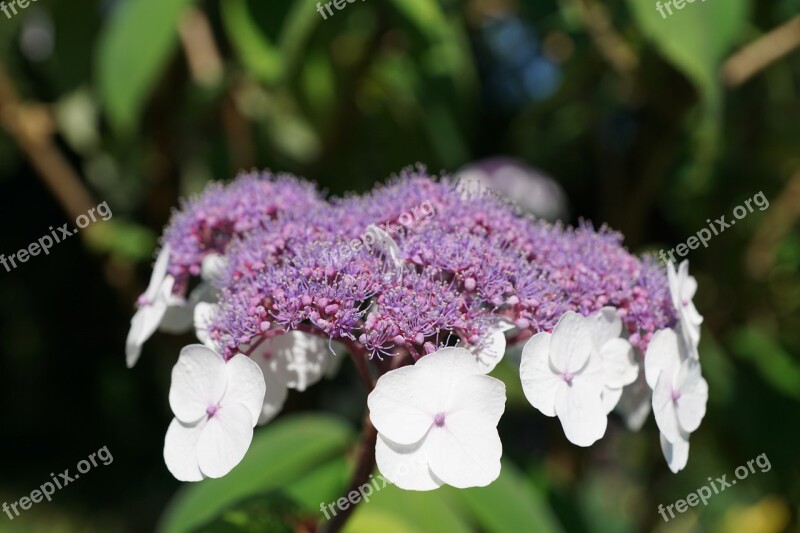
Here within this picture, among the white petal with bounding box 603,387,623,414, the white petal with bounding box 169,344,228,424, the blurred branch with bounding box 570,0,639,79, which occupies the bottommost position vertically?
the white petal with bounding box 603,387,623,414

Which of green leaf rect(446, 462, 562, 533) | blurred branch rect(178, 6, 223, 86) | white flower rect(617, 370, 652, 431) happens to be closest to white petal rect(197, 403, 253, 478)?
white flower rect(617, 370, 652, 431)

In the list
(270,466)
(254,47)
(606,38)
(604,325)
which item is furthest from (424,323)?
(606,38)

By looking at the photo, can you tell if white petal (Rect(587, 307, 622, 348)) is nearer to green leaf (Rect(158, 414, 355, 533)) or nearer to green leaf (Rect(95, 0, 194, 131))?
green leaf (Rect(158, 414, 355, 533))

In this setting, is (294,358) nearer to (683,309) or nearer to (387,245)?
(387,245)

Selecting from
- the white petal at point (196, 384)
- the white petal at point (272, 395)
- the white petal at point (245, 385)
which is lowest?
the white petal at point (245, 385)

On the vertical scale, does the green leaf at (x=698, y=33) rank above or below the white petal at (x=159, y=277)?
above

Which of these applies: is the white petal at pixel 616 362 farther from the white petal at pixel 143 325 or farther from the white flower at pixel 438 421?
the white petal at pixel 143 325

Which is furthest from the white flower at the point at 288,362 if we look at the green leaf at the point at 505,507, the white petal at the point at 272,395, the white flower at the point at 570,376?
the green leaf at the point at 505,507
